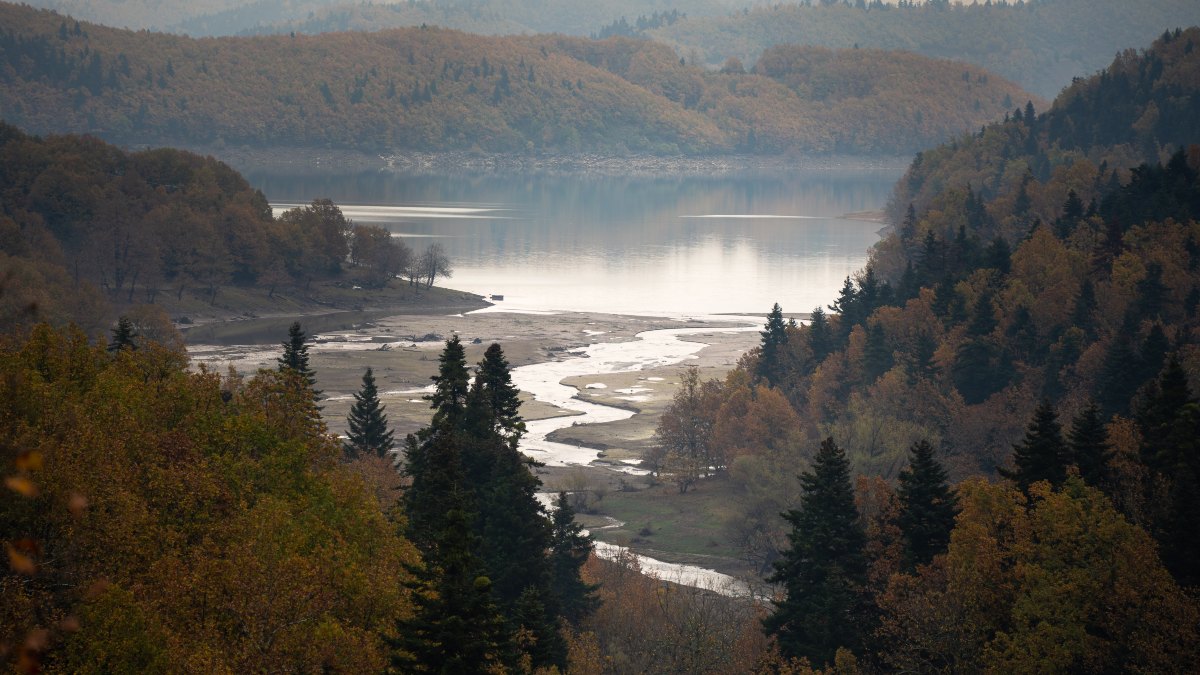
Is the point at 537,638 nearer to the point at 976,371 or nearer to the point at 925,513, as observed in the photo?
the point at 925,513

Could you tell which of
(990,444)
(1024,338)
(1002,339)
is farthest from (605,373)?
(990,444)

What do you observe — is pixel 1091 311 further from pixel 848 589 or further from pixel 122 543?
pixel 122 543

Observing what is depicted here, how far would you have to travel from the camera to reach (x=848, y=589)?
156 feet

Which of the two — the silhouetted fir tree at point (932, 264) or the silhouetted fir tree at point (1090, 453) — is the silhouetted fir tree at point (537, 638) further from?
the silhouetted fir tree at point (932, 264)

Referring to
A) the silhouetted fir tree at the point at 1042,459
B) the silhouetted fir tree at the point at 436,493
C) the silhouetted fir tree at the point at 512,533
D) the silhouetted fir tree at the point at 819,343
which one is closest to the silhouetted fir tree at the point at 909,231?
the silhouetted fir tree at the point at 819,343

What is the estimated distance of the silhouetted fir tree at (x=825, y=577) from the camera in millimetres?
46188

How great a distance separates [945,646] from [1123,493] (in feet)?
49.8

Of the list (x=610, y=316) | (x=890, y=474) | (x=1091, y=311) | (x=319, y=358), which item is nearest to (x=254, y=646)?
(x=890, y=474)

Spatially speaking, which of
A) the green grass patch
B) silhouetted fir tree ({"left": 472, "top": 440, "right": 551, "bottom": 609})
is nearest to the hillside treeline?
the green grass patch

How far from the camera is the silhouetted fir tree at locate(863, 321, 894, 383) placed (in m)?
104

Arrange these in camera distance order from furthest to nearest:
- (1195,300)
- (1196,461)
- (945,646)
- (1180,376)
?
1. (1195,300)
2. (1180,376)
3. (1196,461)
4. (945,646)

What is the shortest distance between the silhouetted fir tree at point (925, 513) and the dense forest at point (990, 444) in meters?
0.08

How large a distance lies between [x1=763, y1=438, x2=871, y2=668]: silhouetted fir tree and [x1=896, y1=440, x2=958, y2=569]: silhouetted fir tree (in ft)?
6.24

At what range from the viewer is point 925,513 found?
50.7 metres
